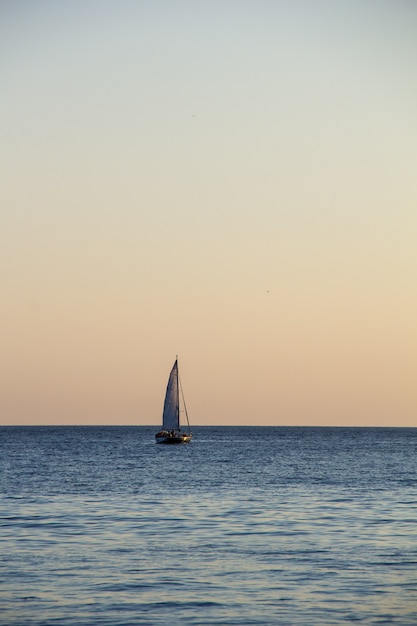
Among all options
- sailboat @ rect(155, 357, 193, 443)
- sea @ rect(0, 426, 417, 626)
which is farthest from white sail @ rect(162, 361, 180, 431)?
sea @ rect(0, 426, 417, 626)

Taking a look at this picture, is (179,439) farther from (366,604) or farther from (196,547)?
(366,604)

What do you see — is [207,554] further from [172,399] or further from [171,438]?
[171,438]

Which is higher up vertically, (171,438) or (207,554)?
(171,438)

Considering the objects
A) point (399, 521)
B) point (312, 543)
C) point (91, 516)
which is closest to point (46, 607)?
point (312, 543)

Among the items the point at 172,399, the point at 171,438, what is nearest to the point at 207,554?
the point at 172,399

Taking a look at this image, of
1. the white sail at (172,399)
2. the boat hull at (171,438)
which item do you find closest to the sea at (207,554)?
the white sail at (172,399)

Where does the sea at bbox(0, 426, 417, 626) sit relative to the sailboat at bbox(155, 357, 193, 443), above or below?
below

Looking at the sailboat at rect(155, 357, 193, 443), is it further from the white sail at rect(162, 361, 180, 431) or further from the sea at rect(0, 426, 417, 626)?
the sea at rect(0, 426, 417, 626)

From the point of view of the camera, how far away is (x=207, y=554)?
41.4 metres

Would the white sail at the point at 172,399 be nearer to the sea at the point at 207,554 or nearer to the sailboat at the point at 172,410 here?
the sailboat at the point at 172,410

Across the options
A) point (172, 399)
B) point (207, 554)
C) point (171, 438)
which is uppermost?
point (172, 399)

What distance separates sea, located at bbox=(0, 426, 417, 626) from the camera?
31500 mm

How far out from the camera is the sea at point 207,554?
1240 inches

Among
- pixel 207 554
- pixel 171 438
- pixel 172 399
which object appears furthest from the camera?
pixel 171 438
